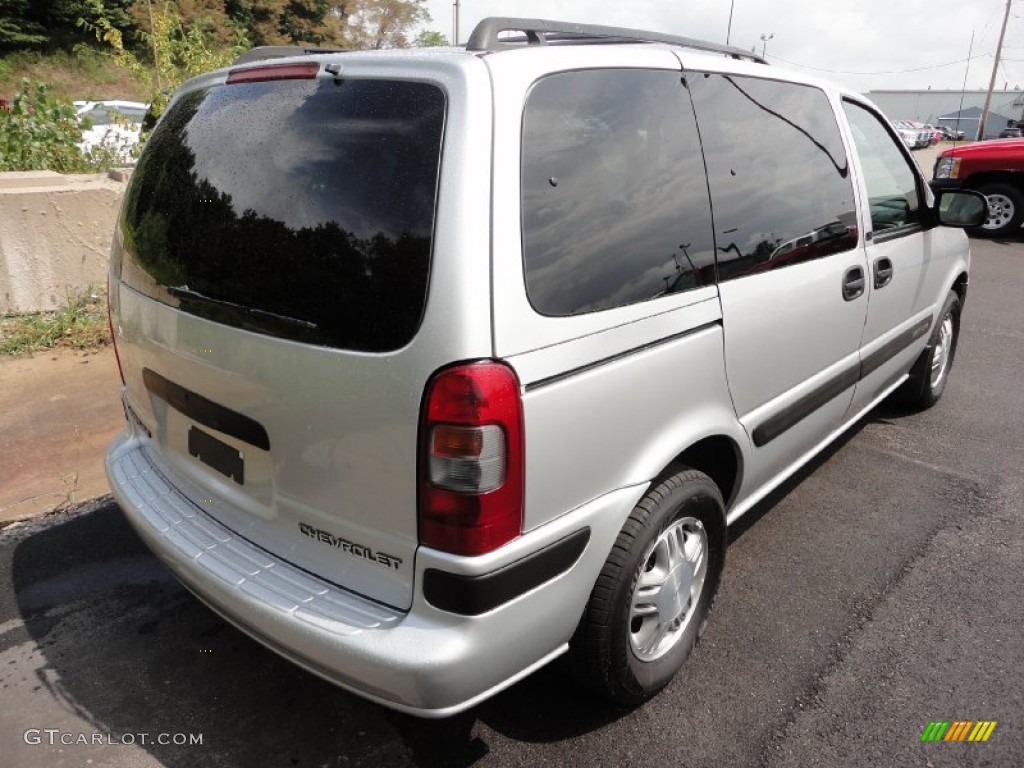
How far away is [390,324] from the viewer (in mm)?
1670

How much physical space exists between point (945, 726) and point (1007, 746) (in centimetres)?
16

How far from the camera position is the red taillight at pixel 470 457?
→ 1619mm

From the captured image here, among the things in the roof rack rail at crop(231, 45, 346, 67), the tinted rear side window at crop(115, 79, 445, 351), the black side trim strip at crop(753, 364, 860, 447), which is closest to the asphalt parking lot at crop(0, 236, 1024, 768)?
the black side trim strip at crop(753, 364, 860, 447)

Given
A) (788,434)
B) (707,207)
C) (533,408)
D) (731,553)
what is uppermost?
(707,207)

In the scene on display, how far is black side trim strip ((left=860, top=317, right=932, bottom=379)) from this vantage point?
344 centimetres

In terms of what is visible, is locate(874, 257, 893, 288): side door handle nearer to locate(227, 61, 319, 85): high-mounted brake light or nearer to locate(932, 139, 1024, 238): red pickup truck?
locate(227, 61, 319, 85): high-mounted brake light

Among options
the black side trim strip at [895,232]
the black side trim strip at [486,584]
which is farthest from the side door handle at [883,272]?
the black side trim strip at [486,584]

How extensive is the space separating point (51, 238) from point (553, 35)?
4807mm

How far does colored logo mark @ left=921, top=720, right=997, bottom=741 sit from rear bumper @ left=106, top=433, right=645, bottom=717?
1.18 metres

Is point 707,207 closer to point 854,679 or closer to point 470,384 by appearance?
point 470,384

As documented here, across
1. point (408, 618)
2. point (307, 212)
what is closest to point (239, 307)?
point (307, 212)

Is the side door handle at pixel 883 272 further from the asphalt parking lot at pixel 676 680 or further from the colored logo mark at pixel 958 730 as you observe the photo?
the colored logo mark at pixel 958 730

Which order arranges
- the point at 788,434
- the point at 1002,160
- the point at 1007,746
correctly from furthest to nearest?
the point at 1002,160
the point at 788,434
the point at 1007,746

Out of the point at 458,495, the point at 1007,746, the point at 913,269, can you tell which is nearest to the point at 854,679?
the point at 1007,746
